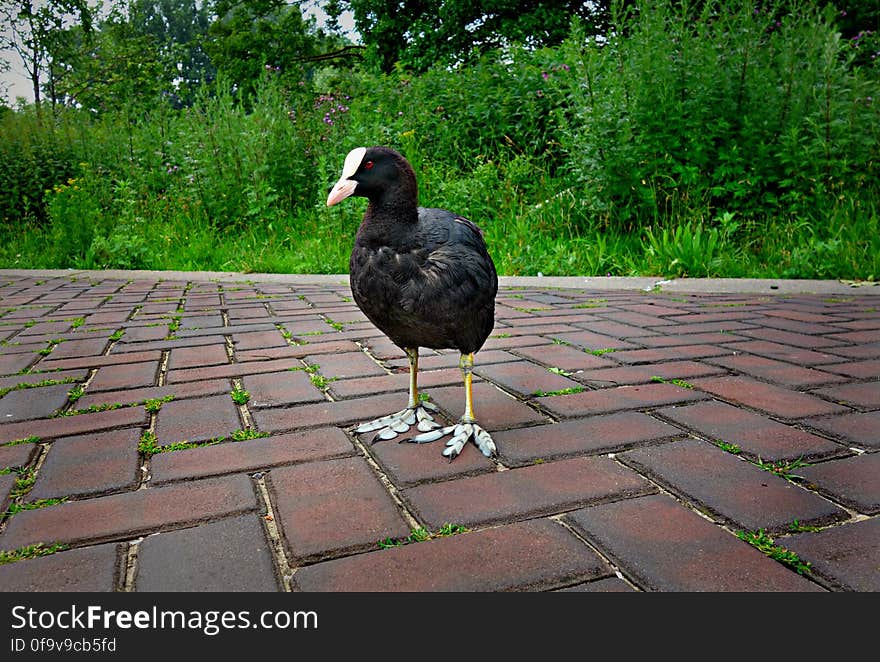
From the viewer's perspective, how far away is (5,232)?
31.4 feet

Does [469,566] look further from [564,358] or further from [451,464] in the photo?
[564,358]

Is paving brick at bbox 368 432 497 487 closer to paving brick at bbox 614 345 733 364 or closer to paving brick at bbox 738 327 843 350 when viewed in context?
paving brick at bbox 614 345 733 364

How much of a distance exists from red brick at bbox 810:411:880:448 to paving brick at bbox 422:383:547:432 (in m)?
0.92

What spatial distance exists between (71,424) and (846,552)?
237 cm

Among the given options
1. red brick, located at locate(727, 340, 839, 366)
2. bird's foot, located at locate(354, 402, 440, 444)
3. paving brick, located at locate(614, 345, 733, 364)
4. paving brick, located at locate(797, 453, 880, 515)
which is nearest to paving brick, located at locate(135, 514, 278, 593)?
bird's foot, located at locate(354, 402, 440, 444)

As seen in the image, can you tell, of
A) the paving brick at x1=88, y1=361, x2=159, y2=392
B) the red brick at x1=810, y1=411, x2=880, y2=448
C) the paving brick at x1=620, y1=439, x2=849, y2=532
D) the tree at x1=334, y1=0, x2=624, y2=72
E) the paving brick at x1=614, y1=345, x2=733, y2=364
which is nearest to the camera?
the paving brick at x1=620, y1=439, x2=849, y2=532

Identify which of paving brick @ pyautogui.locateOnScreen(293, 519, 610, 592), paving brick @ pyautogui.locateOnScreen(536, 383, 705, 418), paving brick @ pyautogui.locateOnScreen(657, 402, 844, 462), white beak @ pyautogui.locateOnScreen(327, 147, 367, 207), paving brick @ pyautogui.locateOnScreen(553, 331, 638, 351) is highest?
white beak @ pyautogui.locateOnScreen(327, 147, 367, 207)

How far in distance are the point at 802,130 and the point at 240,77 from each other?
18511 mm

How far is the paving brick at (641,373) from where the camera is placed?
8.76 feet

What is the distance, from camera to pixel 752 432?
6.81 feet

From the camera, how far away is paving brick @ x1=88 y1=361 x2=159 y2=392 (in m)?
2.72

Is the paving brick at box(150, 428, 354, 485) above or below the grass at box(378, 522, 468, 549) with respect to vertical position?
above

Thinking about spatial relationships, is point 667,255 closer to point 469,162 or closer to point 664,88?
point 664,88

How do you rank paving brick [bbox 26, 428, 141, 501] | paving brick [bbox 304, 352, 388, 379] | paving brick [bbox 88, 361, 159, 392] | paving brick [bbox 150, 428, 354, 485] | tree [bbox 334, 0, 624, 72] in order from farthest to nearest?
tree [bbox 334, 0, 624, 72] < paving brick [bbox 304, 352, 388, 379] < paving brick [bbox 88, 361, 159, 392] < paving brick [bbox 150, 428, 354, 485] < paving brick [bbox 26, 428, 141, 501]
